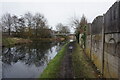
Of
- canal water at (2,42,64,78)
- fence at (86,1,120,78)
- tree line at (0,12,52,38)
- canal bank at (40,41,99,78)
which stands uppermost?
tree line at (0,12,52,38)

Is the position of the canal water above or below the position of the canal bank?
below

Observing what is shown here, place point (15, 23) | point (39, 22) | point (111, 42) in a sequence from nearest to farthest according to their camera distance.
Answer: point (111, 42)
point (15, 23)
point (39, 22)

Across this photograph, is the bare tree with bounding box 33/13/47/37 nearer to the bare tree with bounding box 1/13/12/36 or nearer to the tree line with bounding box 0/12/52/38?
the tree line with bounding box 0/12/52/38

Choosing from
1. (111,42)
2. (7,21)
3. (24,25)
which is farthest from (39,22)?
(111,42)

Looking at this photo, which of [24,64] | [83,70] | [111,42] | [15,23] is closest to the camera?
[111,42]

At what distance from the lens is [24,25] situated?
5044 cm

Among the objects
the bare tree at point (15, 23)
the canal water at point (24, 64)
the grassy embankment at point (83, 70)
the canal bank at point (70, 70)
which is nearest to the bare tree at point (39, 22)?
the bare tree at point (15, 23)

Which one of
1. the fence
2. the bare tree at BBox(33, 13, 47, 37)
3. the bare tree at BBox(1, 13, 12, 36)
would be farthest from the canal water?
the bare tree at BBox(33, 13, 47, 37)

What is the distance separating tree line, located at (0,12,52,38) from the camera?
47656 millimetres

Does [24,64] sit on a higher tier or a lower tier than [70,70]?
lower

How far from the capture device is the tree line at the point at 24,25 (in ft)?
156

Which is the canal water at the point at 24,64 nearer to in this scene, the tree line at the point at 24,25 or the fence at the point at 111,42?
the fence at the point at 111,42

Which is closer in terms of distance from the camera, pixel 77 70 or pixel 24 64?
pixel 77 70

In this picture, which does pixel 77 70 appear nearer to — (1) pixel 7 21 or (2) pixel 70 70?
(2) pixel 70 70
